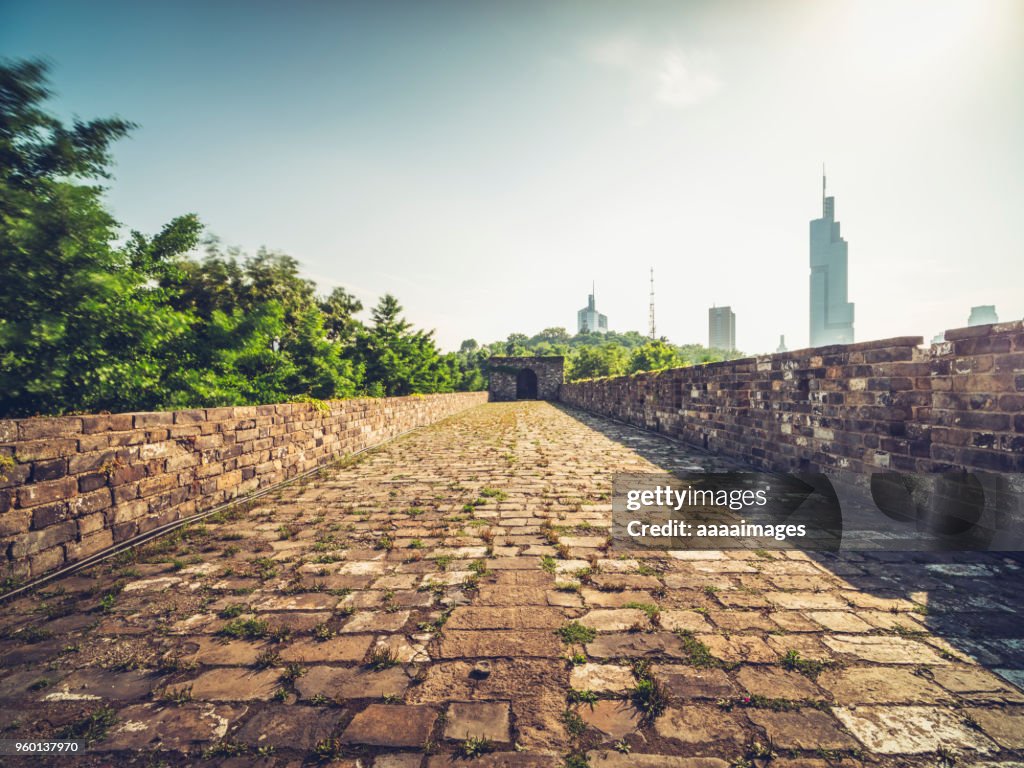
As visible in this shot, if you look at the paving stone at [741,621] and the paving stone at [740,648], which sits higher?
the paving stone at [741,621]

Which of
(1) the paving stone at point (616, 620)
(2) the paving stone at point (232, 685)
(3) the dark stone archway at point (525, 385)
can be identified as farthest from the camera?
(3) the dark stone archway at point (525, 385)

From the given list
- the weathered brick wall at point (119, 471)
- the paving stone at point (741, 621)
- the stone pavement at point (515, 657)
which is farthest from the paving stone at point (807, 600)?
the weathered brick wall at point (119, 471)

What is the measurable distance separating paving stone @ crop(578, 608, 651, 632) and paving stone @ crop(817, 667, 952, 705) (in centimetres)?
80

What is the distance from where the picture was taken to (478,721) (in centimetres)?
165

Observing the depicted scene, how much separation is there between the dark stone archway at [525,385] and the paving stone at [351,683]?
36.2 metres

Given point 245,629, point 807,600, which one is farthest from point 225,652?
point 807,600

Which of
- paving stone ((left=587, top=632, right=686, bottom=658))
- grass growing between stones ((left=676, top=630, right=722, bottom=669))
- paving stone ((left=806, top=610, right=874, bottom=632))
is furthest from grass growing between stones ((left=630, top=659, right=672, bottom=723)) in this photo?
paving stone ((left=806, top=610, right=874, bottom=632))

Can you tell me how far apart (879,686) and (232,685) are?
285 cm

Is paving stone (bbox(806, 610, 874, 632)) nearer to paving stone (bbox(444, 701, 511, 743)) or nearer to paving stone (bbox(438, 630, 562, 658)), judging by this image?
paving stone (bbox(438, 630, 562, 658))

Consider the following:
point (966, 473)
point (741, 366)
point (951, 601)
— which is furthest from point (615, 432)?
point (951, 601)

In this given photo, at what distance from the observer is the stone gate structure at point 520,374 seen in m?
37.6

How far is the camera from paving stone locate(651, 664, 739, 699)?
70.2 inches

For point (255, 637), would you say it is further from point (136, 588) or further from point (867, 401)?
point (867, 401)

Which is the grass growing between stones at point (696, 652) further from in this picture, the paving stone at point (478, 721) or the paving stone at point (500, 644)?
the paving stone at point (478, 721)
